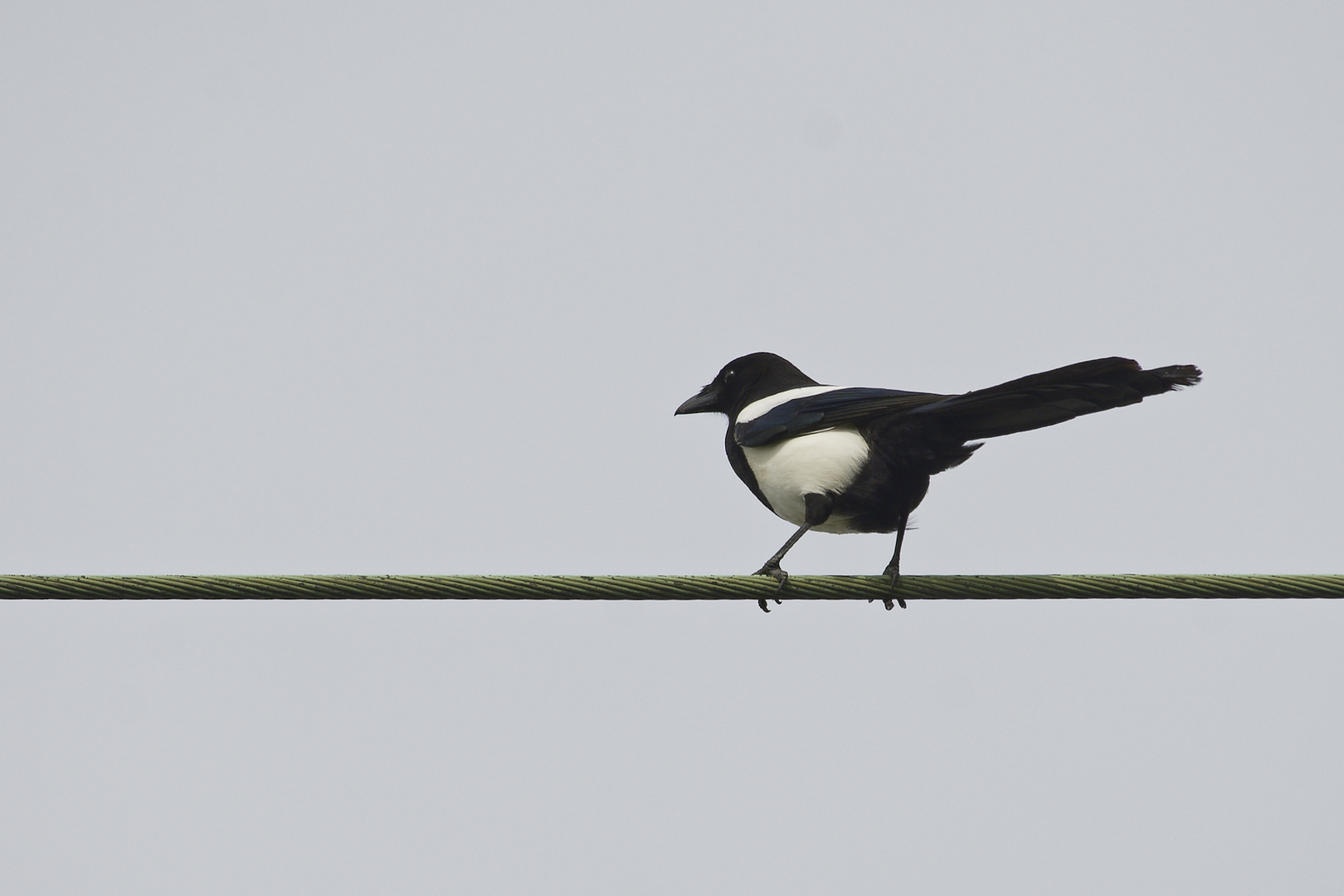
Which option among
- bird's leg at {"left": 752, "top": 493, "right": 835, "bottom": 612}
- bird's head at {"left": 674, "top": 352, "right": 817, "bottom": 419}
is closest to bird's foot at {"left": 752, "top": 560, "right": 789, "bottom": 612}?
bird's leg at {"left": 752, "top": 493, "right": 835, "bottom": 612}

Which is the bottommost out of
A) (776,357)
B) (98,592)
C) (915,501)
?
(98,592)

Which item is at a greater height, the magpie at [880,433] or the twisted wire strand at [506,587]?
the magpie at [880,433]

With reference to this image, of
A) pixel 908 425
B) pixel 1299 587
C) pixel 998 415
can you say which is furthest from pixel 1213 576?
pixel 908 425

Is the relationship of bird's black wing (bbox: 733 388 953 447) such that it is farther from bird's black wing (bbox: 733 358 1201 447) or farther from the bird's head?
the bird's head

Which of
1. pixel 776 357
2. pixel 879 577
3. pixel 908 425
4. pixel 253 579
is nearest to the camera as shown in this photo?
pixel 253 579

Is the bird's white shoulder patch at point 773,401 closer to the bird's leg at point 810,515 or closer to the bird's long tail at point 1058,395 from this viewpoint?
the bird's leg at point 810,515

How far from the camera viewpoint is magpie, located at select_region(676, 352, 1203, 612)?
491cm

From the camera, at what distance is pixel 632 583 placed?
432cm

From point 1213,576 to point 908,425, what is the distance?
180cm

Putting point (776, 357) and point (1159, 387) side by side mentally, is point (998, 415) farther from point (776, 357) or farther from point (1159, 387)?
point (776, 357)

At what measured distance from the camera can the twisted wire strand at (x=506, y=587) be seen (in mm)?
4129

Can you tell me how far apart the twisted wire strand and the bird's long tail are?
0.84 m

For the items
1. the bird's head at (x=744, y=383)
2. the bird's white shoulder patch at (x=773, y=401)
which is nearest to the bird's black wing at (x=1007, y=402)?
the bird's white shoulder patch at (x=773, y=401)

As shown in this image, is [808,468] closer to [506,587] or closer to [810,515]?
[810,515]
